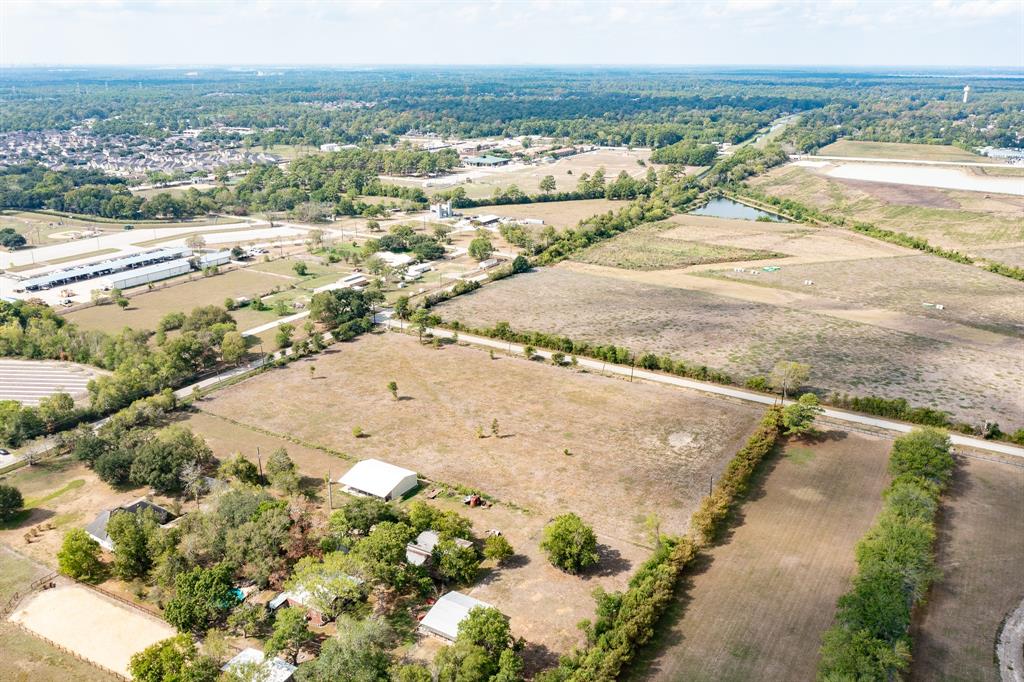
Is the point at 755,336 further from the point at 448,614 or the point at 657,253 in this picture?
the point at 448,614

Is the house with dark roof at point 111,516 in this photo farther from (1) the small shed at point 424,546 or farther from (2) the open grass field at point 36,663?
(1) the small shed at point 424,546

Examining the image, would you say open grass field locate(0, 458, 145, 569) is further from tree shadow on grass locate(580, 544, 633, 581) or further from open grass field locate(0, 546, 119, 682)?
tree shadow on grass locate(580, 544, 633, 581)

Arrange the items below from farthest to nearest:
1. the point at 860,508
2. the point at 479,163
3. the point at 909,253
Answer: the point at 479,163
the point at 909,253
the point at 860,508

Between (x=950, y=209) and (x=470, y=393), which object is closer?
(x=470, y=393)

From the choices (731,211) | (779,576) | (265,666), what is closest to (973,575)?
(779,576)

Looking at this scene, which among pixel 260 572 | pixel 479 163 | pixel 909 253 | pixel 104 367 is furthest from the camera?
pixel 479 163

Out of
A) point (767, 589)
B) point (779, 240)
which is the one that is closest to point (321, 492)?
point (767, 589)

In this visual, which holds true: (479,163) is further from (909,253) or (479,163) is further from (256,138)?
(909,253)
